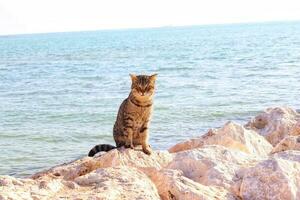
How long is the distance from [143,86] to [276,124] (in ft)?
13.1

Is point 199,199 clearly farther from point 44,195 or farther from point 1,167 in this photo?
point 1,167

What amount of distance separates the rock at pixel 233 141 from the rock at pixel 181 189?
258cm

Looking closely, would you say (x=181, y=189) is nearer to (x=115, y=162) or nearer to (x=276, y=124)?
(x=115, y=162)

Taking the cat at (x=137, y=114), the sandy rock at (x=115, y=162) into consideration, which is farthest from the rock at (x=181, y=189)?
the cat at (x=137, y=114)

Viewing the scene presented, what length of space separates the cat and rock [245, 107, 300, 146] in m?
3.22

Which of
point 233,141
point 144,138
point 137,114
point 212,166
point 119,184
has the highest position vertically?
point 137,114

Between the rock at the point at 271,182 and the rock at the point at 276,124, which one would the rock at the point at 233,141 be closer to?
the rock at the point at 276,124

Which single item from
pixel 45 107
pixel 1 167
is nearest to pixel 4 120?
pixel 45 107

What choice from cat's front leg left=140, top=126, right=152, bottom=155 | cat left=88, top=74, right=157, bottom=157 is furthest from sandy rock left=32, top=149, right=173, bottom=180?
cat's front leg left=140, top=126, right=152, bottom=155

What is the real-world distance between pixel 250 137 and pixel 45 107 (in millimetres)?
12631

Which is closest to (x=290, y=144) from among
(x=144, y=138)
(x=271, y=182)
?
(x=144, y=138)

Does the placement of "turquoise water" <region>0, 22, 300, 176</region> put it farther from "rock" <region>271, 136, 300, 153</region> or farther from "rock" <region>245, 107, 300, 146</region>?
"rock" <region>271, 136, 300, 153</region>

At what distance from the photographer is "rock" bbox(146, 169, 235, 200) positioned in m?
4.67

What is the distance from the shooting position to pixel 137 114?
689 cm
